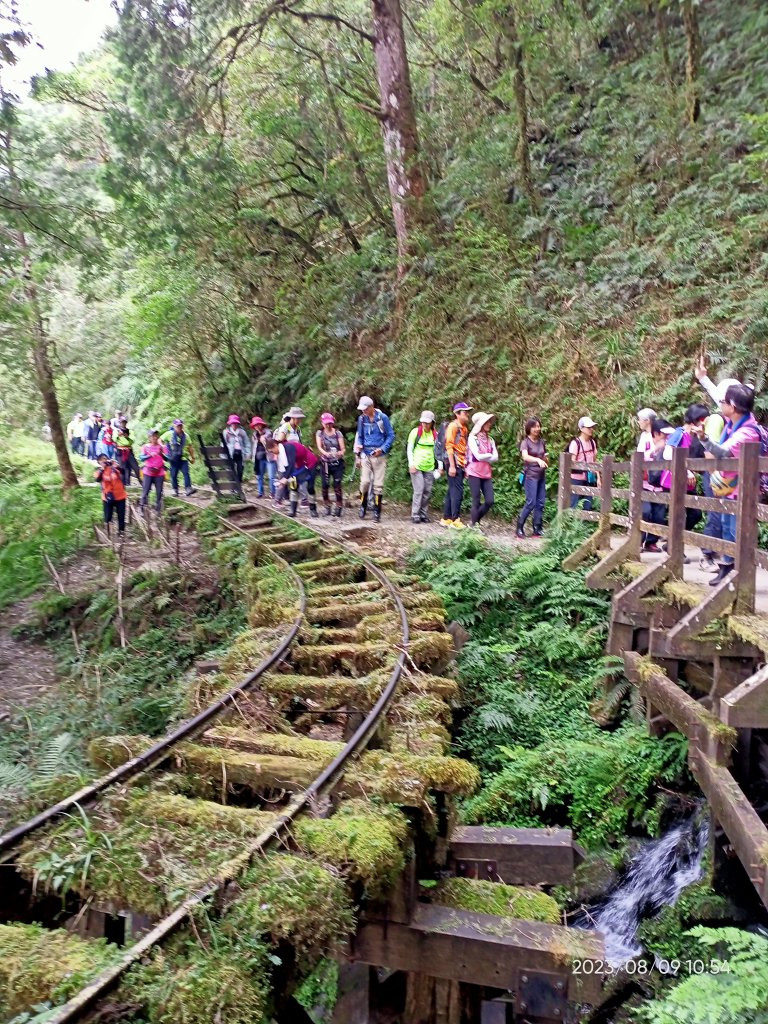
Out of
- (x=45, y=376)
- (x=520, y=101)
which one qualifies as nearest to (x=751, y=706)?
(x=520, y=101)

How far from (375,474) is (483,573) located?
4.36 metres

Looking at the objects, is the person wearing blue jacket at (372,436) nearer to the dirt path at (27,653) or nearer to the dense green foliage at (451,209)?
the dense green foliage at (451,209)

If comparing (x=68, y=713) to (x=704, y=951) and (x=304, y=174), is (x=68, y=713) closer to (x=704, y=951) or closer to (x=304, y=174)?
(x=704, y=951)

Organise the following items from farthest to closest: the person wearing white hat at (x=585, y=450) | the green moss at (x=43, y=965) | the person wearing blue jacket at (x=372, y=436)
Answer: the person wearing blue jacket at (x=372, y=436), the person wearing white hat at (x=585, y=450), the green moss at (x=43, y=965)

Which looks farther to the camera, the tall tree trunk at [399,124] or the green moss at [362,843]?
the tall tree trunk at [399,124]

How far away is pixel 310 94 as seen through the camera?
63.0ft

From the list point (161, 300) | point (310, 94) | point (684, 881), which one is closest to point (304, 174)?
point (310, 94)

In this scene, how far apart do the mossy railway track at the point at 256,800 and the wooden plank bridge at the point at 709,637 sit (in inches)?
72.7

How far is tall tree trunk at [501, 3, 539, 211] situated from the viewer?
55.7 ft

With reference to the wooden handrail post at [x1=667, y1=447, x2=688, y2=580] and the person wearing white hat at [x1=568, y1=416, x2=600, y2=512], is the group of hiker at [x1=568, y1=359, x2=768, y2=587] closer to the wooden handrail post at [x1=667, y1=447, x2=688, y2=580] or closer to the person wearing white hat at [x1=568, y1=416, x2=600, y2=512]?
the person wearing white hat at [x1=568, y1=416, x2=600, y2=512]

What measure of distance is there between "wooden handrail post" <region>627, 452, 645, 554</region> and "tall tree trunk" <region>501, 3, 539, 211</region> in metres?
11.3

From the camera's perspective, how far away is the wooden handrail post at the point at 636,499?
7941 mm

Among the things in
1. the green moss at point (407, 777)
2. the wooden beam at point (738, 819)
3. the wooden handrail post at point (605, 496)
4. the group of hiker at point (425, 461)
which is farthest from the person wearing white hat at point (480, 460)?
the green moss at point (407, 777)

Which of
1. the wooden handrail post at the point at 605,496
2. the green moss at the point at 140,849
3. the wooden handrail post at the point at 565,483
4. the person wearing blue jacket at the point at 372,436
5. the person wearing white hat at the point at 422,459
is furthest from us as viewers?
the person wearing blue jacket at the point at 372,436
